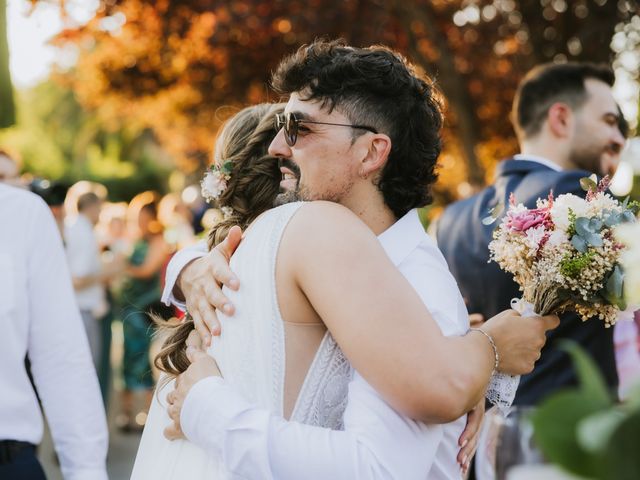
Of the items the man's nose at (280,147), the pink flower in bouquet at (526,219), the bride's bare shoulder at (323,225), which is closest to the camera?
the bride's bare shoulder at (323,225)

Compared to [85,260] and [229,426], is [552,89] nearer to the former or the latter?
[229,426]

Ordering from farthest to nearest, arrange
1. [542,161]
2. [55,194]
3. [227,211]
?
[55,194]
[542,161]
[227,211]

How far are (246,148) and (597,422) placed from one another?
186cm

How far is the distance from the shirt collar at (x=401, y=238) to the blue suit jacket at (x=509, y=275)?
1.44m

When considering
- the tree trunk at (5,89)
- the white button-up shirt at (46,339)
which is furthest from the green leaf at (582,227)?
the tree trunk at (5,89)

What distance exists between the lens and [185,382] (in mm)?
1998

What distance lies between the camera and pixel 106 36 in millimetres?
9641

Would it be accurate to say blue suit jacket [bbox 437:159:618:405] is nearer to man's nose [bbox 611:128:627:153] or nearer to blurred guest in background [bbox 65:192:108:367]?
man's nose [bbox 611:128:627:153]

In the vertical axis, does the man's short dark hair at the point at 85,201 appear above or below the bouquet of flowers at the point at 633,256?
below

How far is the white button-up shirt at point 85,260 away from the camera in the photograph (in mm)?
7730

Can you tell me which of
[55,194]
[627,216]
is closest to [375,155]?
[627,216]

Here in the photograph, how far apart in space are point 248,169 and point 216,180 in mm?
114

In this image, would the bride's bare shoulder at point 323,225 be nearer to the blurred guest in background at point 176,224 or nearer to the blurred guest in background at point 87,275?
the blurred guest in background at point 87,275

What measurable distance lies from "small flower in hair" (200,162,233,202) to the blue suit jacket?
162 cm
